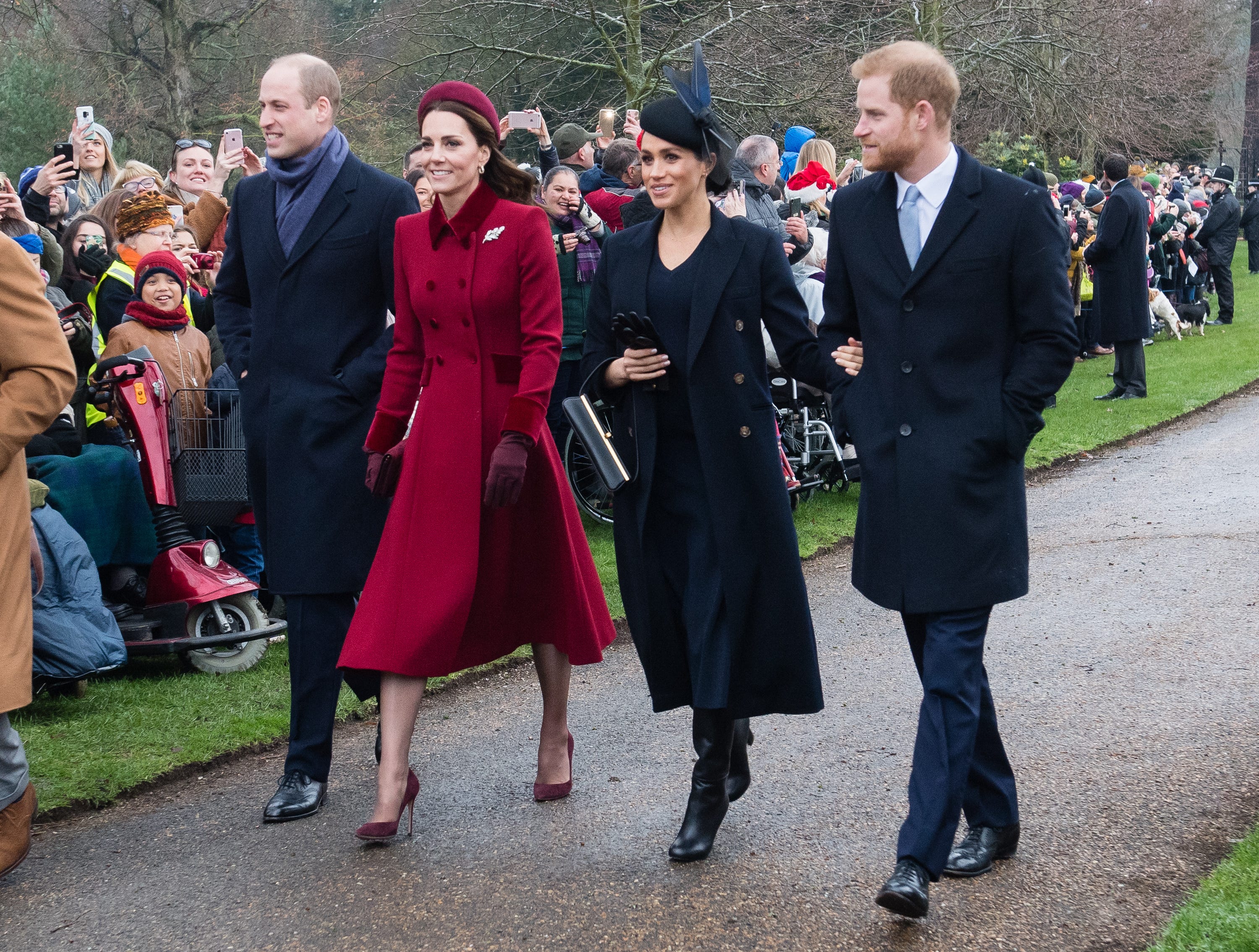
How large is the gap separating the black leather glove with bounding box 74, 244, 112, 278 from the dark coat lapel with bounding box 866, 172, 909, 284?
5169 mm

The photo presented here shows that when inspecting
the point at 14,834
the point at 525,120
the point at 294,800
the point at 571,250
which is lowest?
the point at 294,800

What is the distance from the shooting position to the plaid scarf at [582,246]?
29.9 feet

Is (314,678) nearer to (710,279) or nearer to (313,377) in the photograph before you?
(313,377)

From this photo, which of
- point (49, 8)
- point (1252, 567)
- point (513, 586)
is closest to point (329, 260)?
point (513, 586)

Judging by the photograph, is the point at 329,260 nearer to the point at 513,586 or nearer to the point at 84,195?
the point at 513,586

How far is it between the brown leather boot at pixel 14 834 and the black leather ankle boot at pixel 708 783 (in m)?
1.82

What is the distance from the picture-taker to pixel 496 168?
450 centimetres

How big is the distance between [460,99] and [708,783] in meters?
2.14

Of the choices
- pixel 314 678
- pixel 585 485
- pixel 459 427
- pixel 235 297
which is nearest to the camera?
pixel 459 427

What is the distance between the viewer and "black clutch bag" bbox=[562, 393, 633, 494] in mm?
4215

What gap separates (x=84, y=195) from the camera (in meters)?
9.88

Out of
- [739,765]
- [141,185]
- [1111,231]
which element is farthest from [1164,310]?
[739,765]

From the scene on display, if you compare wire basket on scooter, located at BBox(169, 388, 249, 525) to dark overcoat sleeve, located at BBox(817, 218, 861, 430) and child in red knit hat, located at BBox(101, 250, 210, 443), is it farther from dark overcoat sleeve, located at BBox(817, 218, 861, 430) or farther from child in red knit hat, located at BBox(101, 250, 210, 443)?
dark overcoat sleeve, located at BBox(817, 218, 861, 430)

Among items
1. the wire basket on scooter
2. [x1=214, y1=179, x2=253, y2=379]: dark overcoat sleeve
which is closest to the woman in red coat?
[x1=214, y1=179, x2=253, y2=379]: dark overcoat sleeve
